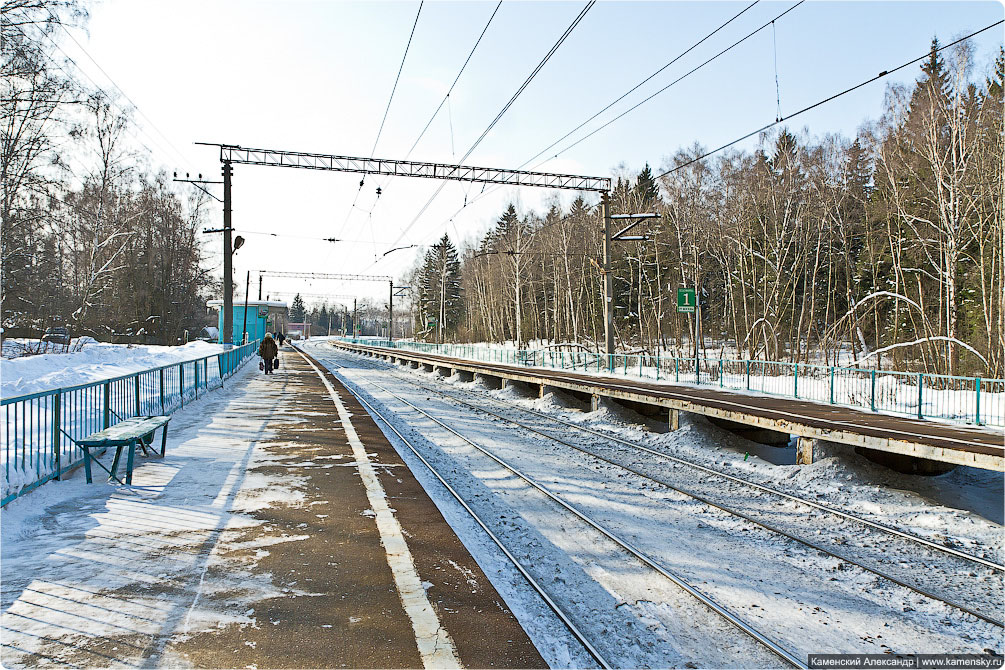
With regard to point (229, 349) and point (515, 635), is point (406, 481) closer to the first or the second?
point (515, 635)

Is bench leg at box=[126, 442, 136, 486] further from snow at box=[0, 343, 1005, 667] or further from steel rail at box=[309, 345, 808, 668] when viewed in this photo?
steel rail at box=[309, 345, 808, 668]

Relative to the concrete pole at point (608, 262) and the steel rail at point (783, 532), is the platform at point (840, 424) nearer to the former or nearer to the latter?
the steel rail at point (783, 532)

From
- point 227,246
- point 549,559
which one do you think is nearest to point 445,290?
point 227,246

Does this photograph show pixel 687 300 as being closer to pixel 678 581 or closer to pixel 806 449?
pixel 806 449

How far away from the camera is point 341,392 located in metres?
21.6

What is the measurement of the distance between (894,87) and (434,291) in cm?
6218

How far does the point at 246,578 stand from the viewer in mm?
4812

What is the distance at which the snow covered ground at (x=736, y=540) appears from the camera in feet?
16.1

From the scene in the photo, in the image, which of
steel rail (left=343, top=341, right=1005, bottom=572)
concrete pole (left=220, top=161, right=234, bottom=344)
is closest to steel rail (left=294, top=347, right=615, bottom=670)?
steel rail (left=343, top=341, right=1005, bottom=572)

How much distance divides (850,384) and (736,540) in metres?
10.2

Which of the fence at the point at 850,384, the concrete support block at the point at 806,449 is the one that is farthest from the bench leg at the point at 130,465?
the fence at the point at 850,384

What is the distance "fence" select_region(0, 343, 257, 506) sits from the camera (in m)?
6.31

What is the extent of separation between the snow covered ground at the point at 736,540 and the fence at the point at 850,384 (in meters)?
2.39

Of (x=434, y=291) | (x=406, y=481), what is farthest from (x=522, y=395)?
(x=434, y=291)
